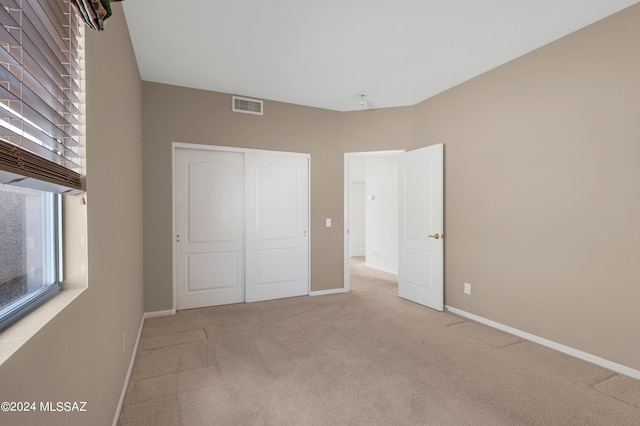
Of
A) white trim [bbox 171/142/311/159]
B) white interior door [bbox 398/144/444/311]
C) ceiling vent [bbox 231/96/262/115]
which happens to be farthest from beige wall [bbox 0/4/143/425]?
white interior door [bbox 398/144/444/311]

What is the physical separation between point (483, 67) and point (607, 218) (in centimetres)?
196

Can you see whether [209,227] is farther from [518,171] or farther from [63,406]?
[518,171]

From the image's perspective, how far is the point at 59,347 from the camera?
103 cm

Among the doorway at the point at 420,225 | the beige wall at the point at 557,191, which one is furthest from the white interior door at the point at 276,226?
the beige wall at the point at 557,191

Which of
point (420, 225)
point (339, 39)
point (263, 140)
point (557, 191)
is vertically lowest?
point (420, 225)

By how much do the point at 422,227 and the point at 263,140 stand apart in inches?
98.7

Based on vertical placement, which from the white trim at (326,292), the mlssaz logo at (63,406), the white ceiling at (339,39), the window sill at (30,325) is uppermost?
the white ceiling at (339,39)

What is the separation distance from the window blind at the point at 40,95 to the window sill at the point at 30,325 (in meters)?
0.39

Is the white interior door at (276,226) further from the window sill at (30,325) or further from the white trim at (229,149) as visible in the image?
the window sill at (30,325)

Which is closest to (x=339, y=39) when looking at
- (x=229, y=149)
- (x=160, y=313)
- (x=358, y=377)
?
(x=229, y=149)

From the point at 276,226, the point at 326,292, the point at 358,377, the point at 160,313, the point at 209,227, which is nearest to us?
the point at 358,377

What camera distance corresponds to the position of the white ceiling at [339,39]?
2488 millimetres

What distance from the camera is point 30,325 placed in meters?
0.89

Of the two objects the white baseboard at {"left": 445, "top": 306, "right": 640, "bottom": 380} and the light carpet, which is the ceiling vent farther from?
the white baseboard at {"left": 445, "top": 306, "right": 640, "bottom": 380}
